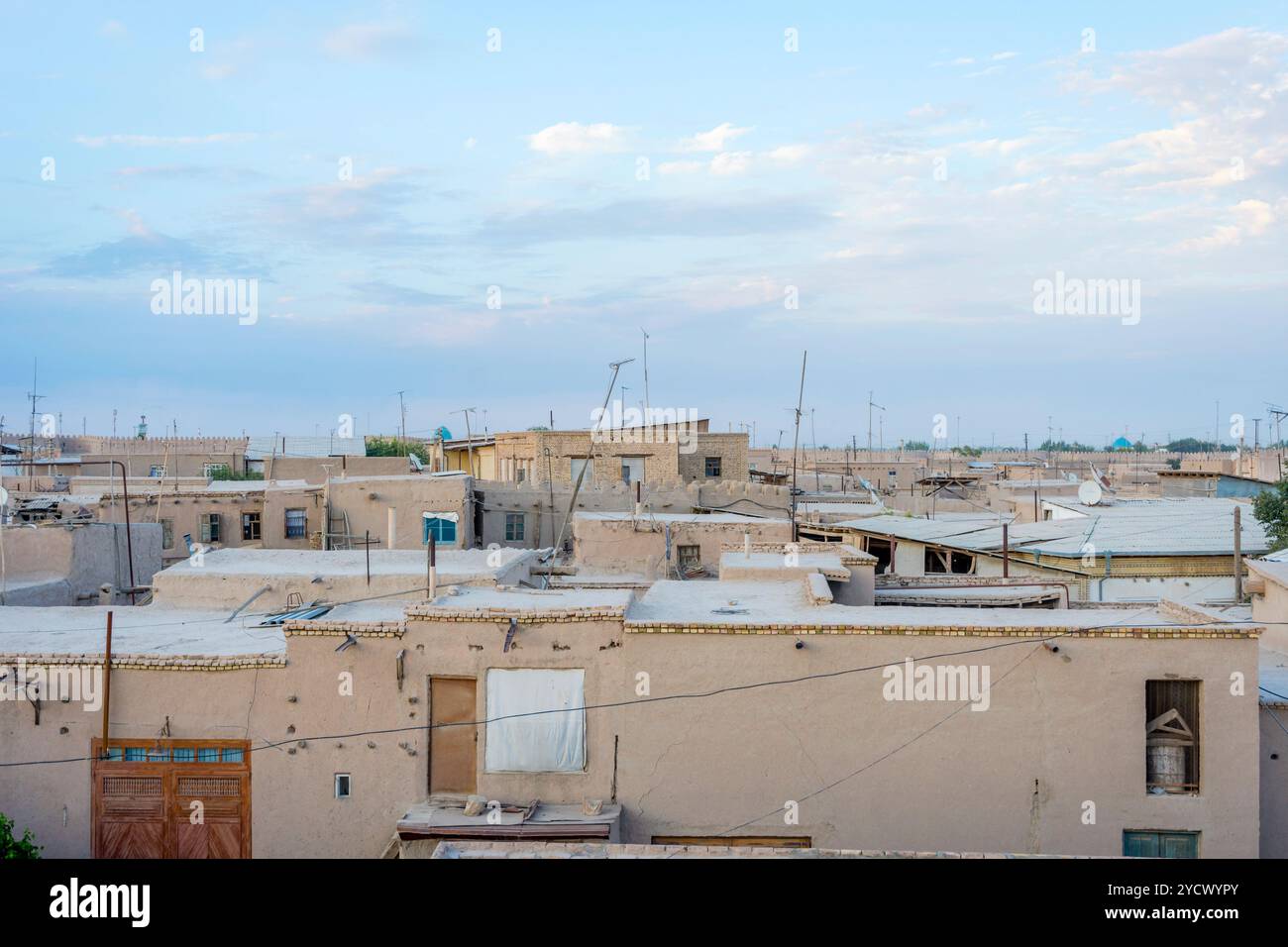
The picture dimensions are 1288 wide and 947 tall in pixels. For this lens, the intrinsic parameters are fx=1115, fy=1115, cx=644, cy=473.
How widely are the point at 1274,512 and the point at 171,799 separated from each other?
73.6ft

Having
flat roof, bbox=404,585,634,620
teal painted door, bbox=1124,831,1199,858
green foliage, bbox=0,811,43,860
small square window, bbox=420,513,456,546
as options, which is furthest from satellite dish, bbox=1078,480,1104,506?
green foliage, bbox=0,811,43,860

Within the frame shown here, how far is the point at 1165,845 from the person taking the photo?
1145 cm

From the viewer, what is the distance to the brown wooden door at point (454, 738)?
12.2 meters

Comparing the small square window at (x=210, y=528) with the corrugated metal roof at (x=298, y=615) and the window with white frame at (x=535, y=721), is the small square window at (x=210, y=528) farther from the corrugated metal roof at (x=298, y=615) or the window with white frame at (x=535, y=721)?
the window with white frame at (x=535, y=721)

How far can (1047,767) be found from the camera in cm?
1154

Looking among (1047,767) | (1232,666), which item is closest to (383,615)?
(1047,767)

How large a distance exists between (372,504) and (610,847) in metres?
22.4

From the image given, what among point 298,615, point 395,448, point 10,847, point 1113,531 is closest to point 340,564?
point 298,615

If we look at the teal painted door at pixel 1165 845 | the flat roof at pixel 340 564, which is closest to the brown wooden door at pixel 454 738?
the flat roof at pixel 340 564

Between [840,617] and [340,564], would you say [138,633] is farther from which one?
[840,617]

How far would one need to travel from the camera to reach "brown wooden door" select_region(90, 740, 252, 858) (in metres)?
12.2
